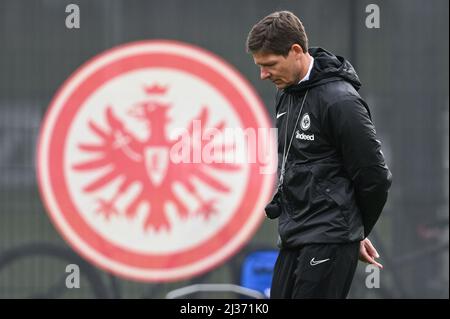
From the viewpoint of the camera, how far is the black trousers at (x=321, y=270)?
3383 mm

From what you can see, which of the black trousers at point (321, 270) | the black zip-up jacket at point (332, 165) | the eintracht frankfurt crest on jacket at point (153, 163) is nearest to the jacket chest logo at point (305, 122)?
the black zip-up jacket at point (332, 165)

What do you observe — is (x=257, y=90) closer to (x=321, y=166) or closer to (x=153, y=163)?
(x=153, y=163)

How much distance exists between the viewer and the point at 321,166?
134 inches

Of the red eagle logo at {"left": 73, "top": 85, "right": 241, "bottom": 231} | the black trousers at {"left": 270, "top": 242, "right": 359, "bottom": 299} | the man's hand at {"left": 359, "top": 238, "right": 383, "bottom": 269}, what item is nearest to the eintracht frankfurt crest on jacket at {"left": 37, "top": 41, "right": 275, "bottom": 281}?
the red eagle logo at {"left": 73, "top": 85, "right": 241, "bottom": 231}

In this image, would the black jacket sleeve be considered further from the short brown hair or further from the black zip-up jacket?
the short brown hair

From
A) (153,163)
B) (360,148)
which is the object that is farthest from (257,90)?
(360,148)

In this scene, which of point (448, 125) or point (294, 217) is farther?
point (448, 125)

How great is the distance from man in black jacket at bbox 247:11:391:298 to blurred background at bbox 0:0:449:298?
83.8 inches

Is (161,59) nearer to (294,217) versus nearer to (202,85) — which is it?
(202,85)

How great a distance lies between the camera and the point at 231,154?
18.1 ft

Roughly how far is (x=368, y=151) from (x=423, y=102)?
98.3 inches

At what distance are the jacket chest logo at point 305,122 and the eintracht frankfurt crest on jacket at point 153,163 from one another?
6.84 ft

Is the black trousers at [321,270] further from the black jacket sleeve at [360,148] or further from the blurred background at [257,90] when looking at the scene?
the blurred background at [257,90]
